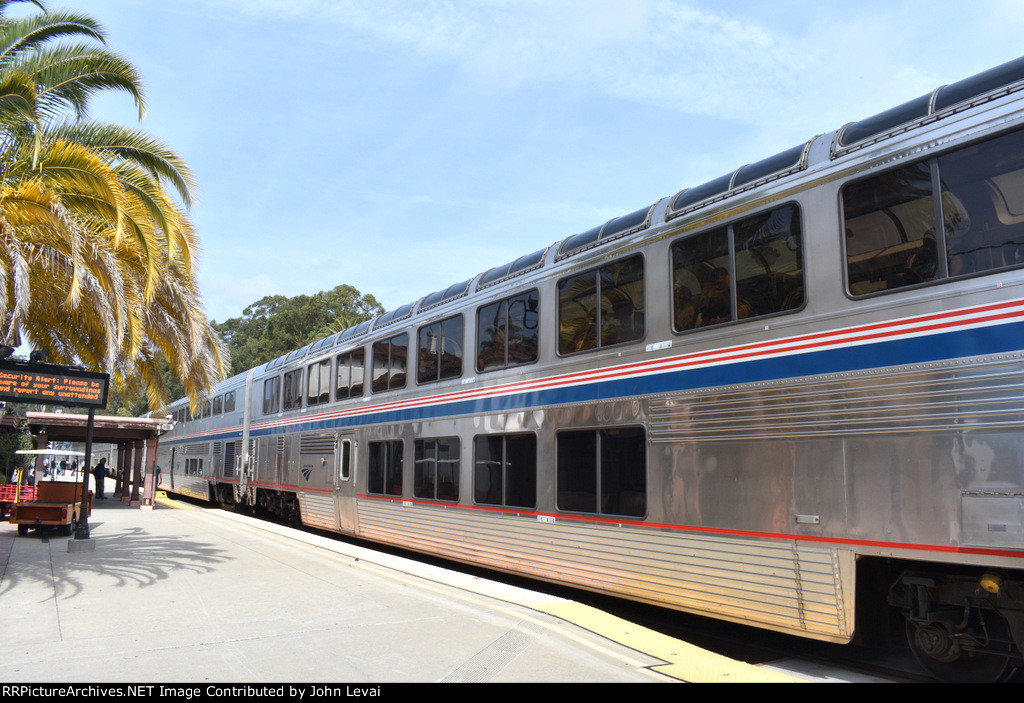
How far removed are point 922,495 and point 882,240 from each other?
191 cm

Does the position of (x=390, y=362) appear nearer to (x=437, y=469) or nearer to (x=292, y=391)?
(x=437, y=469)

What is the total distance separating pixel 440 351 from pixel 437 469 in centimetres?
178

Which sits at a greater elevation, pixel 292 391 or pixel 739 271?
pixel 739 271

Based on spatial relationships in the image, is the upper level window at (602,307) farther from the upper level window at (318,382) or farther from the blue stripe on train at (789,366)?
the upper level window at (318,382)

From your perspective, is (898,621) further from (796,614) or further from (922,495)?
(922,495)

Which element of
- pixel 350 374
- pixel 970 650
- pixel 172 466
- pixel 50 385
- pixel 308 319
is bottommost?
pixel 970 650

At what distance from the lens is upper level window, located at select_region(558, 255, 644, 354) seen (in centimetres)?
749

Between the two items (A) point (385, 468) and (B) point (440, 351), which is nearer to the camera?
(B) point (440, 351)

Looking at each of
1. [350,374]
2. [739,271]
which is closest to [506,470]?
[739,271]

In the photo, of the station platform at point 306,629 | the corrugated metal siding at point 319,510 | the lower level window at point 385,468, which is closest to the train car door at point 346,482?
the corrugated metal siding at point 319,510

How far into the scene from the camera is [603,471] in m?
7.53

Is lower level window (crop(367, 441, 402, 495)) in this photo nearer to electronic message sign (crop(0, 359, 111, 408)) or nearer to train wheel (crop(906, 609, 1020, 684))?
electronic message sign (crop(0, 359, 111, 408))

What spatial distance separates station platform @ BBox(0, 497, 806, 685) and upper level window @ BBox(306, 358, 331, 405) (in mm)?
5169

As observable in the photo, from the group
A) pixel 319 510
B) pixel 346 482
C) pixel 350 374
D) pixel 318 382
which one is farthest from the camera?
pixel 318 382
